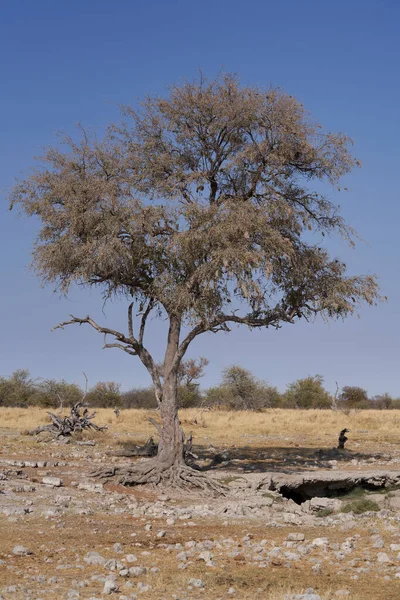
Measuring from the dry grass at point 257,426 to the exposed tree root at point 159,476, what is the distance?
46.1ft

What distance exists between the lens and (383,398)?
9006 cm

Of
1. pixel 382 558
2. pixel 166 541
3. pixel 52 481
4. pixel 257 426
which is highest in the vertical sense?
pixel 257 426

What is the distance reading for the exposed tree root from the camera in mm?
19281

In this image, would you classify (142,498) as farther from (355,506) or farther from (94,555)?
(94,555)

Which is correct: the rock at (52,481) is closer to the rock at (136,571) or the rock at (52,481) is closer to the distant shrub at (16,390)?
the rock at (136,571)

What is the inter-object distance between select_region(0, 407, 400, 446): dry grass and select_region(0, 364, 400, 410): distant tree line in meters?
14.1

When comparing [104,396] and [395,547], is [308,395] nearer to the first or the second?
[104,396]

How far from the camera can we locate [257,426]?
148 feet

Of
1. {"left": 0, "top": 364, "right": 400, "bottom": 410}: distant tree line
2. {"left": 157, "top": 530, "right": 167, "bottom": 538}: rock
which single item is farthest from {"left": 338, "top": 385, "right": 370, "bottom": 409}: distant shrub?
{"left": 157, "top": 530, "right": 167, "bottom": 538}: rock

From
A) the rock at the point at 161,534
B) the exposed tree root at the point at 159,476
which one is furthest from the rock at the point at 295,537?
the exposed tree root at the point at 159,476

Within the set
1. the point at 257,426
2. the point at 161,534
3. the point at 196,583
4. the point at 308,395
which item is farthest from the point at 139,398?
the point at 196,583

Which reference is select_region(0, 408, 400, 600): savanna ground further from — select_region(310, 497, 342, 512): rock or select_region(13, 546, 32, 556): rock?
select_region(310, 497, 342, 512): rock

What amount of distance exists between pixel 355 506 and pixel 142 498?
5644 mm

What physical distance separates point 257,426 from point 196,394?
1314 inches
